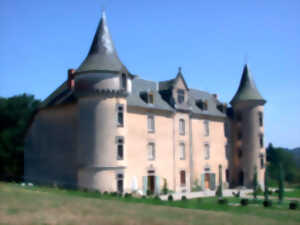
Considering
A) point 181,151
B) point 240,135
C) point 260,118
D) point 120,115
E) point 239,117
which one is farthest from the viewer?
point 240,135

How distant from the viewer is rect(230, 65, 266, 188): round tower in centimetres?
4572

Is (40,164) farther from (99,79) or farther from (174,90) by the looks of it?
(174,90)

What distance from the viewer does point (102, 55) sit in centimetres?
3216

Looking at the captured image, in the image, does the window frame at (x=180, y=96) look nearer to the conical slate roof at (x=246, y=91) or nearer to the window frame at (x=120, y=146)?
the conical slate roof at (x=246, y=91)

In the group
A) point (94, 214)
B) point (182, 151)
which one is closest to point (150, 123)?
point (182, 151)

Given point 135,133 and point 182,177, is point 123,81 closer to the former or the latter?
point 135,133

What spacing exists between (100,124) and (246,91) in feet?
74.4

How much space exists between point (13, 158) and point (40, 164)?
1227 cm

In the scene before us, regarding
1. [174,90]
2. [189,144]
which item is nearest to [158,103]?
[174,90]

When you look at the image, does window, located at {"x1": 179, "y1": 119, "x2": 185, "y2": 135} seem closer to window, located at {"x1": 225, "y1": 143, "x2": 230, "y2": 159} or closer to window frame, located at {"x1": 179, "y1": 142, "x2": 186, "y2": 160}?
window frame, located at {"x1": 179, "y1": 142, "x2": 186, "y2": 160}

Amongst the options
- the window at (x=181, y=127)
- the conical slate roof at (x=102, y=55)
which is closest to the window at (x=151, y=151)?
the window at (x=181, y=127)

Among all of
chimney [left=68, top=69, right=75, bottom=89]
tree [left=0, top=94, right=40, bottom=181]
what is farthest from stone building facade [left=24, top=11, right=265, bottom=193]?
tree [left=0, top=94, right=40, bottom=181]

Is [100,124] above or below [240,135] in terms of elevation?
below

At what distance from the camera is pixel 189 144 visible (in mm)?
40250
